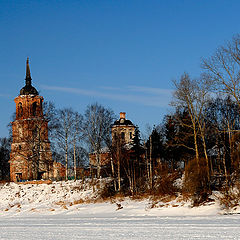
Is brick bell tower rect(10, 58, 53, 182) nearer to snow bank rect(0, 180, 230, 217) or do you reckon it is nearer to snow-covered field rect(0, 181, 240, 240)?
snow bank rect(0, 180, 230, 217)

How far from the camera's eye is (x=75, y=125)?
4806 centimetres

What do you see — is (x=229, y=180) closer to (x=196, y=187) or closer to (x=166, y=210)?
(x=196, y=187)

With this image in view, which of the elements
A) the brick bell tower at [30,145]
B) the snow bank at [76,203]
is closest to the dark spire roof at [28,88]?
the brick bell tower at [30,145]

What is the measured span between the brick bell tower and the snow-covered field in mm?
3074

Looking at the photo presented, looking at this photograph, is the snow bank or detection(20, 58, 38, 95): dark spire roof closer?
→ the snow bank

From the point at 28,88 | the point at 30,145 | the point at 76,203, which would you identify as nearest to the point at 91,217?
the point at 76,203

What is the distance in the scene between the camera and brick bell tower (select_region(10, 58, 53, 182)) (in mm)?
47875

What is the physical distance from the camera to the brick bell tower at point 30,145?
47875 millimetres

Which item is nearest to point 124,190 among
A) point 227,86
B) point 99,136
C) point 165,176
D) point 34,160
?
point 165,176

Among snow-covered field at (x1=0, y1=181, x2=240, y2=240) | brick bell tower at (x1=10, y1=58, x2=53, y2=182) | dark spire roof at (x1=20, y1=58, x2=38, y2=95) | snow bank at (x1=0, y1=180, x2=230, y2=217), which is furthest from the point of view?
dark spire roof at (x1=20, y1=58, x2=38, y2=95)

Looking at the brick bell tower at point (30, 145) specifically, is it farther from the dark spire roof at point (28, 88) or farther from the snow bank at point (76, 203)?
the snow bank at point (76, 203)

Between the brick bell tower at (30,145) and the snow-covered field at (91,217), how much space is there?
307 centimetres

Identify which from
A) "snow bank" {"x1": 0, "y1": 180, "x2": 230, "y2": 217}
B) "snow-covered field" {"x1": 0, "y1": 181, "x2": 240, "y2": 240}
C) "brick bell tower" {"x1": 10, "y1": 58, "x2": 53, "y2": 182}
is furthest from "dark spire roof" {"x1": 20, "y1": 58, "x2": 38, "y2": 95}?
"snow-covered field" {"x1": 0, "y1": 181, "x2": 240, "y2": 240}

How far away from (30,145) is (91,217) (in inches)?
846
